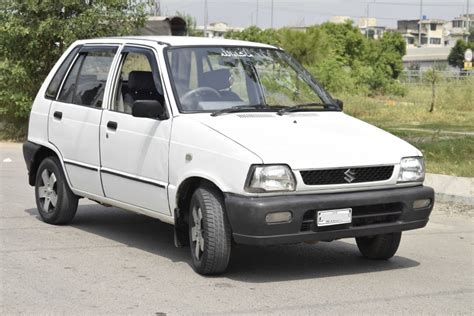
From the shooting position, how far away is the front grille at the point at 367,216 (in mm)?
6348

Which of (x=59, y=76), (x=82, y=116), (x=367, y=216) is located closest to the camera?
(x=367, y=216)

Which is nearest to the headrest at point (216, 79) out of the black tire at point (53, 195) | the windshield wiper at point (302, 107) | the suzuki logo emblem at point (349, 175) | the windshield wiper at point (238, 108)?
the windshield wiper at point (238, 108)

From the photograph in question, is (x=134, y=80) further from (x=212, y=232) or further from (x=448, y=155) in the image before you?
(x=448, y=155)

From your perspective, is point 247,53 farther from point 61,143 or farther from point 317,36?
point 317,36

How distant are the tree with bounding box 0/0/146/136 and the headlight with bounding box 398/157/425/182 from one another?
11.7 metres

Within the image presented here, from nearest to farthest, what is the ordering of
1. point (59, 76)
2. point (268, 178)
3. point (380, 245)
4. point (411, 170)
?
point (268, 178)
point (411, 170)
point (380, 245)
point (59, 76)

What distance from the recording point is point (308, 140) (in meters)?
6.57

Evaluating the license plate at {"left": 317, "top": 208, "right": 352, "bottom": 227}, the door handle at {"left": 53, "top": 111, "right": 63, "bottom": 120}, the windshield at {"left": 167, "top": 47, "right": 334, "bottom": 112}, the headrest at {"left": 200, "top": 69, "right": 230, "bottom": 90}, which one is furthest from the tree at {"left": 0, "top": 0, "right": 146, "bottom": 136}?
the license plate at {"left": 317, "top": 208, "right": 352, "bottom": 227}

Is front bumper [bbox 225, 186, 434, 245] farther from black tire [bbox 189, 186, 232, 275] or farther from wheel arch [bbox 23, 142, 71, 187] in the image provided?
wheel arch [bbox 23, 142, 71, 187]

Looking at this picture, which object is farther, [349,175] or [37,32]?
[37,32]

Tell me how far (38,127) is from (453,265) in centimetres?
435

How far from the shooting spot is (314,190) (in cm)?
636

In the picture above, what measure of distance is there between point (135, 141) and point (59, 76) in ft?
6.31

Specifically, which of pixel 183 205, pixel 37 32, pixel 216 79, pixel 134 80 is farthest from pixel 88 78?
pixel 37 32
